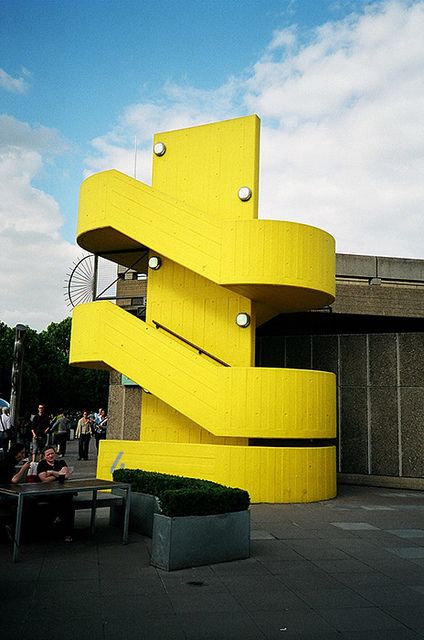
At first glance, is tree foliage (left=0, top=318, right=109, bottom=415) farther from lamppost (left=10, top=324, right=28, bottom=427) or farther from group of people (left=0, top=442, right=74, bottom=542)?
group of people (left=0, top=442, right=74, bottom=542)

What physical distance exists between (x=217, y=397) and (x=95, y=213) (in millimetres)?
5832

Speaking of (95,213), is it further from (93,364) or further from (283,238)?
(283,238)

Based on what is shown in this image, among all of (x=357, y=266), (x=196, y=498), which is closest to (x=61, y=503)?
(x=196, y=498)

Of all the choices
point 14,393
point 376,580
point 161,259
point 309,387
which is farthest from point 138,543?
point 14,393

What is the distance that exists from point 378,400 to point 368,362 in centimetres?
120

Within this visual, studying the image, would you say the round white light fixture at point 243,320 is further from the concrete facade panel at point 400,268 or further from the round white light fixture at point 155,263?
the concrete facade panel at point 400,268

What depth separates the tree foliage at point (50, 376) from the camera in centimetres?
5294

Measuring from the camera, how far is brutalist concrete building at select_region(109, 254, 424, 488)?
18266 mm

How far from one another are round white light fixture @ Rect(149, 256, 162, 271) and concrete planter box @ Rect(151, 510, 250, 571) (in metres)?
8.97

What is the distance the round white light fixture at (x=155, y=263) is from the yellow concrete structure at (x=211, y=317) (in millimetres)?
49

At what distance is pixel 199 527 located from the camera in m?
8.20

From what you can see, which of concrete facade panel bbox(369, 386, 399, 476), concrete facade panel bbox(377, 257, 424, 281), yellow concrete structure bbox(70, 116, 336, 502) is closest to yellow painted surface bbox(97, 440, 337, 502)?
yellow concrete structure bbox(70, 116, 336, 502)

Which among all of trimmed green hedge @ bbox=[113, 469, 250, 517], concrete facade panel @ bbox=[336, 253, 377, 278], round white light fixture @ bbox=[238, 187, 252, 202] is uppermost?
round white light fixture @ bbox=[238, 187, 252, 202]

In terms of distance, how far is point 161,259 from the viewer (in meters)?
16.6
